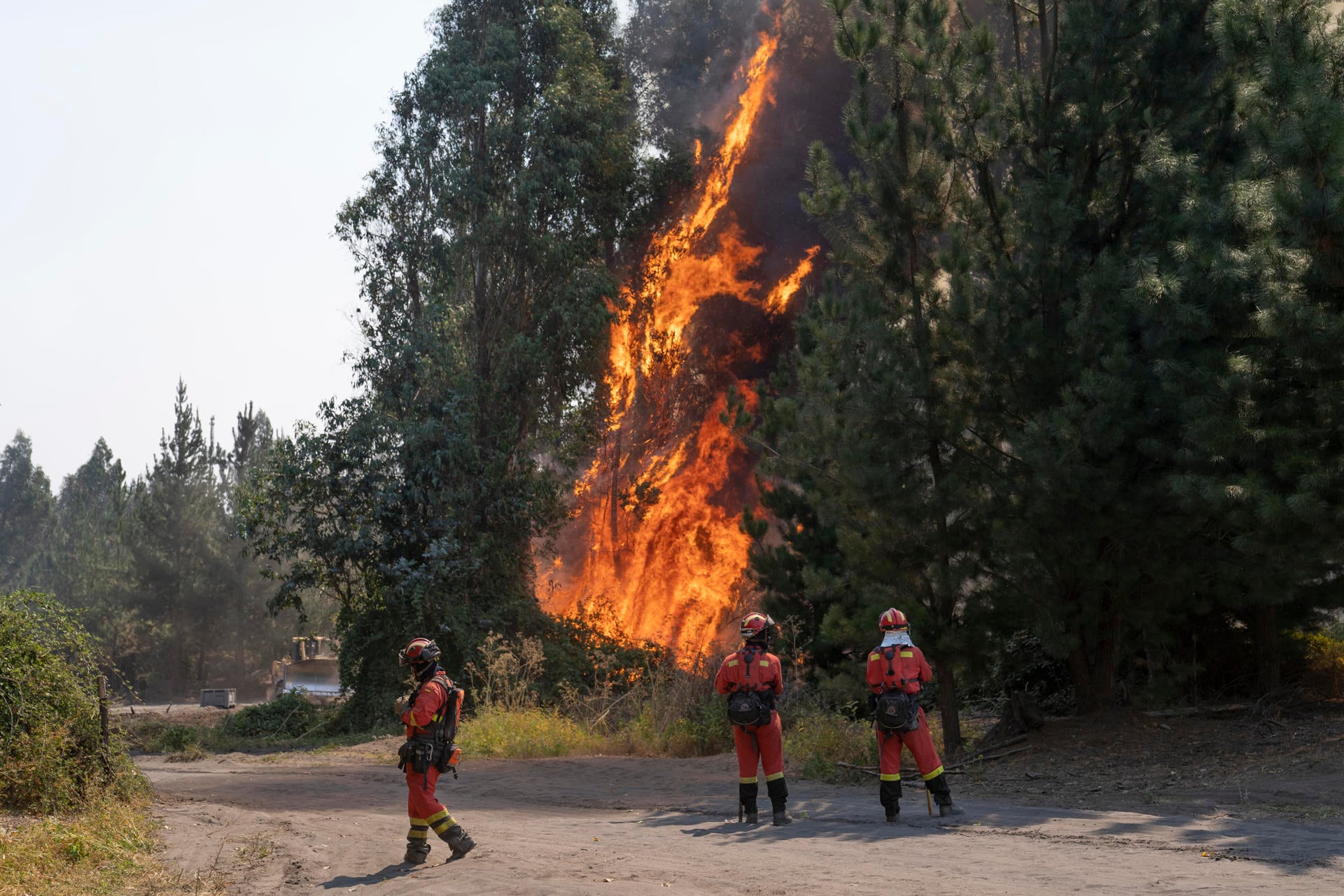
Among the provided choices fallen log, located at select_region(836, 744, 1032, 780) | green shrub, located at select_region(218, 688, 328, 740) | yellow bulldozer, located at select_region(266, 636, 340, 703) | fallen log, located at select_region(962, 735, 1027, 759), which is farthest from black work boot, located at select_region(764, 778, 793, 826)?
yellow bulldozer, located at select_region(266, 636, 340, 703)

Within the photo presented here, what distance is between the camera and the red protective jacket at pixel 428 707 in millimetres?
9414

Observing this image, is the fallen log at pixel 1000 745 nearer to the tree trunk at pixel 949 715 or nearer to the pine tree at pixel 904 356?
the tree trunk at pixel 949 715

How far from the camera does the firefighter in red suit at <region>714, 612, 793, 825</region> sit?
412 inches

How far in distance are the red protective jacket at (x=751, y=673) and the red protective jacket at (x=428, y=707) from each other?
2.49 m

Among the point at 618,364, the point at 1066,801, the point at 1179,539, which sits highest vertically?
the point at 618,364

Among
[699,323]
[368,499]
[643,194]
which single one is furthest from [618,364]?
[368,499]

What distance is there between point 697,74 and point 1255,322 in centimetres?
2667

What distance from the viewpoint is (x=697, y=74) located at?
36.1 metres

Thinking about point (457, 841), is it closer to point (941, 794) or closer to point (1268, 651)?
point (941, 794)

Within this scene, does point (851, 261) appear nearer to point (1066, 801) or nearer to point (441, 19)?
point (1066, 801)

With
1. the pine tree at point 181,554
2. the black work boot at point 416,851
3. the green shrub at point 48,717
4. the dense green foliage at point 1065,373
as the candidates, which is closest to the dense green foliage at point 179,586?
the pine tree at point 181,554

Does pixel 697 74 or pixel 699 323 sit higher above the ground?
pixel 697 74

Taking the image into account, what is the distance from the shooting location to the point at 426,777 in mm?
9281

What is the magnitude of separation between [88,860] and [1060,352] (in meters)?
12.0
